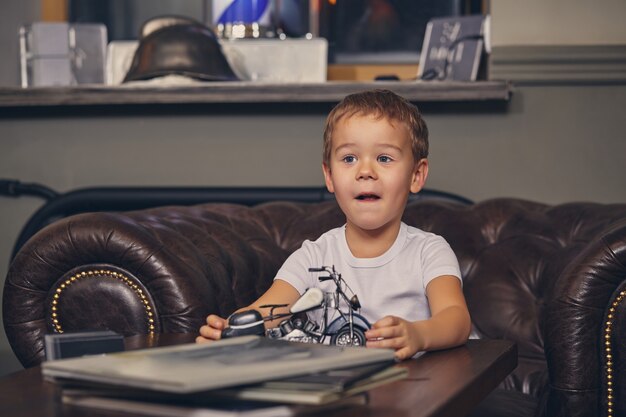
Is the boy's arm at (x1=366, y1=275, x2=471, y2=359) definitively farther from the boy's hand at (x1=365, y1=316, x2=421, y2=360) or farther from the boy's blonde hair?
the boy's blonde hair

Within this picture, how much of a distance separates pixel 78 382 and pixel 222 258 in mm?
1049

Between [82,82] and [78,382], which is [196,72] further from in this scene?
[78,382]

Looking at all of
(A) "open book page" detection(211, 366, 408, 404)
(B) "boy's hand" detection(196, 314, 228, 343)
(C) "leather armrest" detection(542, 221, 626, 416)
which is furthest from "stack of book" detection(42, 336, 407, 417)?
(C) "leather armrest" detection(542, 221, 626, 416)

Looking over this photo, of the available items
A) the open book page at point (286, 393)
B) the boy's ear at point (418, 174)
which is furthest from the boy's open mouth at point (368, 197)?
the open book page at point (286, 393)

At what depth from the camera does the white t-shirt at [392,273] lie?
176 cm

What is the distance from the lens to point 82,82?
331 cm

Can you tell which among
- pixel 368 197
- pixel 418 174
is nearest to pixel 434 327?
pixel 368 197

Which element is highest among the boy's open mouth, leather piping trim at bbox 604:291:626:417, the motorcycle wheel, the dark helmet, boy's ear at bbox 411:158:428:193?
the dark helmet

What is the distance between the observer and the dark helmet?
3.04 meters

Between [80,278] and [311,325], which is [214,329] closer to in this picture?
[311,325]

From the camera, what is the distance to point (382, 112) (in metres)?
1.76

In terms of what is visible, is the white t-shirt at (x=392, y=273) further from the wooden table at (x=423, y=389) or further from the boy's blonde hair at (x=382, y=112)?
the wooden table at (x=423, y=389)

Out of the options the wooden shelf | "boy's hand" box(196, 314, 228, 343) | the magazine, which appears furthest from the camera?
the wooden shelf

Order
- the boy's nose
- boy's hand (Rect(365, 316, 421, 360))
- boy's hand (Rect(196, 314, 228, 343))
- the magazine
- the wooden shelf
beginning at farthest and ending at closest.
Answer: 1. the wooden shelf
2. the boy's nose
3. boy's hand (Rect(196, 314, 228, 343))
4. boy's hand (Rect(365, 316, 421, 360))
5. the magazine
